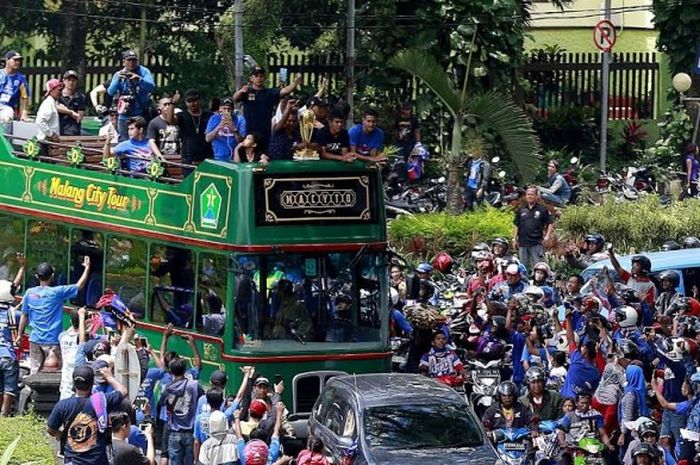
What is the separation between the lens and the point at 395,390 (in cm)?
1817

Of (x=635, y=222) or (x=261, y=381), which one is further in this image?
(x=635, y=222)

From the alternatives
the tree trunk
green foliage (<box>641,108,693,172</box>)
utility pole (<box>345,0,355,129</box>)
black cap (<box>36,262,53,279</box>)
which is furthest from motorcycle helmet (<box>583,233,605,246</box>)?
Result: green foliage (<box>641,108,693,172</box>)

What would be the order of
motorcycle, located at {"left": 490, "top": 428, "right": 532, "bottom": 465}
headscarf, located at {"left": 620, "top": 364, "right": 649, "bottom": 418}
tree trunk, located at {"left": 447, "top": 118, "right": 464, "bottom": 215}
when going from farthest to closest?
tree trunk, located at {"left": 447, "top": 118, "right": 464, "bottom": 215}, headscarf, located at {"left": 620, "top": 364, "right": 649, "bottom": 418}, motorcycle, located at {"left": 490, "top": 428, "right": 532, "bottom": 465}

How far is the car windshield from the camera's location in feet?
57.9

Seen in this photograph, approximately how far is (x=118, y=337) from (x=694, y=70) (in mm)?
18584

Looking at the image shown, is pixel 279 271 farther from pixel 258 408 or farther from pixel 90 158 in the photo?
pixel 90 158

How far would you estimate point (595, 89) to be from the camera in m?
40.6

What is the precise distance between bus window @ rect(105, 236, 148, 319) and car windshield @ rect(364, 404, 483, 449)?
5224 millimetres

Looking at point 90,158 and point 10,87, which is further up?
point 10,87

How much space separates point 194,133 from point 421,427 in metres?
6.61

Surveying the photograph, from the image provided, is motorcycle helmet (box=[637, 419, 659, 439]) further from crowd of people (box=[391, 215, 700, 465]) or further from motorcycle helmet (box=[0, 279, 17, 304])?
motorcycle helmet (box=[0, 279, 17, 304])

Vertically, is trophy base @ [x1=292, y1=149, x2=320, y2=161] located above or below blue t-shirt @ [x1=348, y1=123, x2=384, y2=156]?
below

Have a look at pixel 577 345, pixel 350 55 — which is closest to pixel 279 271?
pixel 577 345

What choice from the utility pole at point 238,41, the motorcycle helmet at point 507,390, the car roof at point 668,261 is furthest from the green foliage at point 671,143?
the motorcycle helmet at point 507,390
